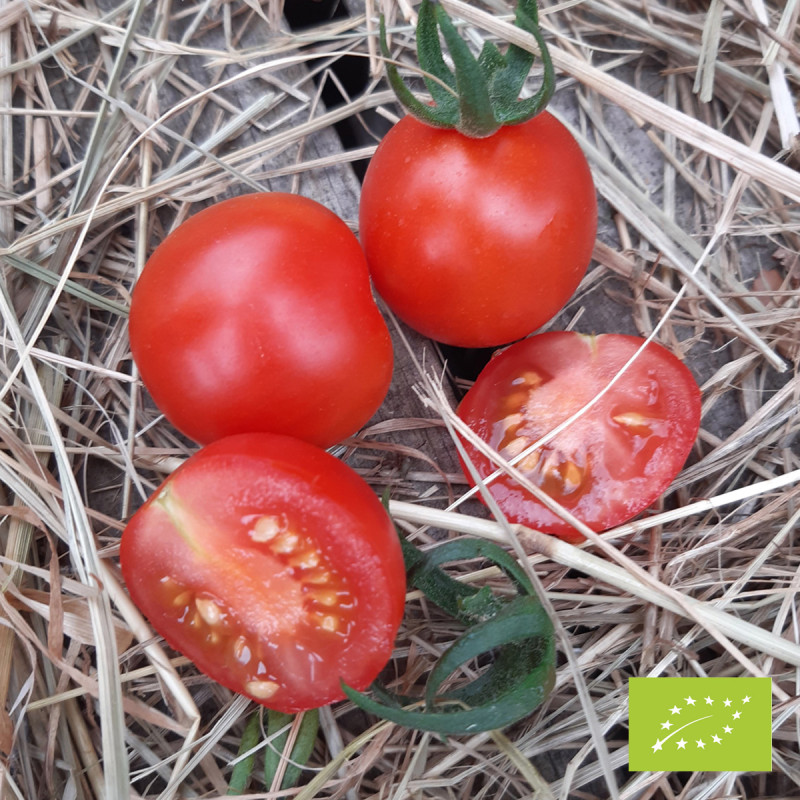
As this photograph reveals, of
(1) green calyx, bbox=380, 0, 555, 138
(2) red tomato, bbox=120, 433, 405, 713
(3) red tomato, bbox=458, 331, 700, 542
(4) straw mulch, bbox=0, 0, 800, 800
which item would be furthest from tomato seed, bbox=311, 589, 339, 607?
(1) green calyx, bbox=380, 0, 555, 138

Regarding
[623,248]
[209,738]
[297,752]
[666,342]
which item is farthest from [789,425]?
[209,738]

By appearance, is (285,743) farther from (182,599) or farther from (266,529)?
(266,529)

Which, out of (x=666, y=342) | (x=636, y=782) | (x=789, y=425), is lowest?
(x=636, y=782)

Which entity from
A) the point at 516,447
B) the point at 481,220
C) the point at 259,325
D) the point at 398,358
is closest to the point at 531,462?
the point at 516,447

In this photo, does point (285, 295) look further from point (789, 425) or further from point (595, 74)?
point (789, 425)

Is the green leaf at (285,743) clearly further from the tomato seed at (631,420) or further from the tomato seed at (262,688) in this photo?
the tomato seed at (631,420)

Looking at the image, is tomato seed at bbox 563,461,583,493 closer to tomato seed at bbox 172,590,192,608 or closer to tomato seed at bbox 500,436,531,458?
tomato seed at bbox 500,436,531,458
